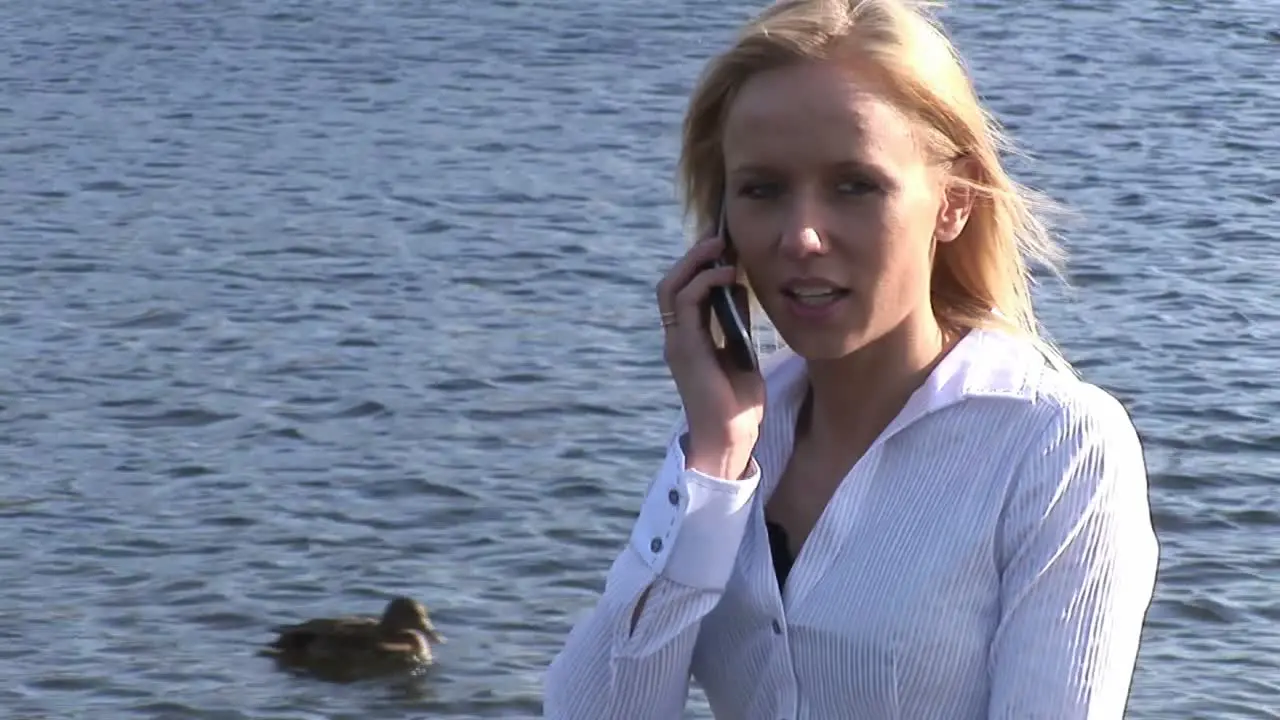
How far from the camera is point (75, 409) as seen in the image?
11102 mm

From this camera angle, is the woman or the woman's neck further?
the woman's neck

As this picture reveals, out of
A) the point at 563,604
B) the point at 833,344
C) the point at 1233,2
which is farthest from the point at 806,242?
the point at 1233,2

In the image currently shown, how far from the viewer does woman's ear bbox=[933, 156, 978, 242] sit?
3035 mm

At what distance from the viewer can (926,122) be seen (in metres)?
2.98

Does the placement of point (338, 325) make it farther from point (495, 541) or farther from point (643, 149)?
point (643, 149)

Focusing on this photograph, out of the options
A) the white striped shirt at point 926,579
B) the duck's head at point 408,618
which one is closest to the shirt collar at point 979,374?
the white striped shirt at point 926,579

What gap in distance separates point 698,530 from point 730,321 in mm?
303

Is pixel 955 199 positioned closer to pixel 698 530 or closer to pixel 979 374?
pixel 979 374

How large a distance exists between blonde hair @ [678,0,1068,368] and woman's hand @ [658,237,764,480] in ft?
0.28

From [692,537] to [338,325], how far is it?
9.58m

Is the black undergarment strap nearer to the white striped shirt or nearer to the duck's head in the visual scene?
the white striped shirt

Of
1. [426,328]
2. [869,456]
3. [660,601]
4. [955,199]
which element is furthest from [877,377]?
[426,328]

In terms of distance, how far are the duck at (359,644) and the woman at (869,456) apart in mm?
5133

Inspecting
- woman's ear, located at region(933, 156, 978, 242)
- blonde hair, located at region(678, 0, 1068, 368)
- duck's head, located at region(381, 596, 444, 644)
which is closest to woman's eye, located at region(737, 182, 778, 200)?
blonde hair, located at region(678, 0, 1068, 368)
